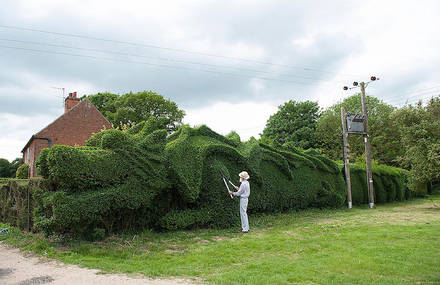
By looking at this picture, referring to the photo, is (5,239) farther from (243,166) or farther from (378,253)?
(378,253)

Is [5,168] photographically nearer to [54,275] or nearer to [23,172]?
A: [23,172]

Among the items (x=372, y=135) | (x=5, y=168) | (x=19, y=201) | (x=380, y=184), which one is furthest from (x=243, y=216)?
(x=5, y=168)

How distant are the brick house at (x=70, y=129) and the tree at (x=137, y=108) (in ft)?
11.4

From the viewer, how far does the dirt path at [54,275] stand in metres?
4.48

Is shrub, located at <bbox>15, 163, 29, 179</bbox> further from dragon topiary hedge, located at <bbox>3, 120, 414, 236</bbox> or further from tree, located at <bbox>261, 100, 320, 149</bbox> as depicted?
tree, located at <bbox>261, 100, 320, 149</bbox>

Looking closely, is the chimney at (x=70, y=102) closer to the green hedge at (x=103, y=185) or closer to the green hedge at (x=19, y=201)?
the green hedge at (x=19, y=201)

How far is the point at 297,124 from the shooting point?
31266 mm

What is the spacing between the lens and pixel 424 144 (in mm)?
14344

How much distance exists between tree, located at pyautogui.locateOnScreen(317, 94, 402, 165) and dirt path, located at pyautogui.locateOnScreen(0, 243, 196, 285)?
26.4m

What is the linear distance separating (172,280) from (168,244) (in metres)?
2.73

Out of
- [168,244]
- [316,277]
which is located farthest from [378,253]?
[168,244]

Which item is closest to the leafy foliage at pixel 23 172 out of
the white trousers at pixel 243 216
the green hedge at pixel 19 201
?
the green hedge at pixel 19 201

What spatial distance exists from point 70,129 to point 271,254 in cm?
2254

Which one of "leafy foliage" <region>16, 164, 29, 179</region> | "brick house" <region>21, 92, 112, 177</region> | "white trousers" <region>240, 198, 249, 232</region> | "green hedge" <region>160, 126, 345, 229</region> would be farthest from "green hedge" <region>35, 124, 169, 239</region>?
"leafy foliage" <region>16, 164, 29, 179</region>
